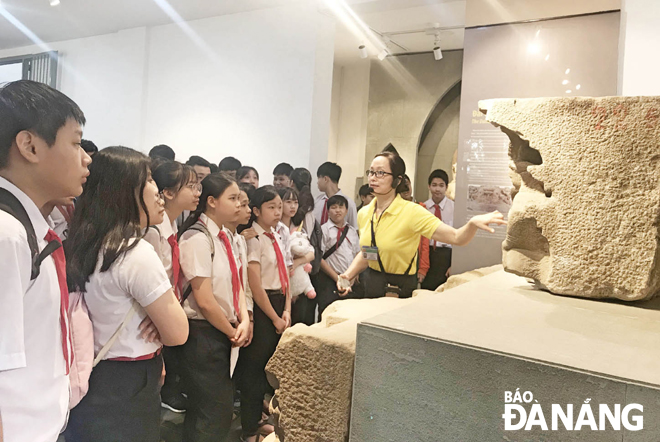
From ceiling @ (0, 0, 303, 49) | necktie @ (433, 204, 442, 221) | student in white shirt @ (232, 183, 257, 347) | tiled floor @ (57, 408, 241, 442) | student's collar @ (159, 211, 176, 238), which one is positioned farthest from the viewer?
ceiling @ (0, 0, 303, 49)

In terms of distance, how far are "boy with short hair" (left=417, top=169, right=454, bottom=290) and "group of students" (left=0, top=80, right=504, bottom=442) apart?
1.67 m

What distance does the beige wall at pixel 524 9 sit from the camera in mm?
3277

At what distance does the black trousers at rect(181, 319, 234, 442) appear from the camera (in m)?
2.33

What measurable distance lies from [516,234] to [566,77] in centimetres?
190

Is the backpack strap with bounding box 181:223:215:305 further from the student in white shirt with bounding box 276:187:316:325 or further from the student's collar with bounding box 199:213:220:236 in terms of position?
the student in white shirt with bounding box 276:187:316:325

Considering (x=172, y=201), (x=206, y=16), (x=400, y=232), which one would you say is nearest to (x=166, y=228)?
(x=172, y=201)

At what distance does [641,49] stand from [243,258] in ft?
9.17

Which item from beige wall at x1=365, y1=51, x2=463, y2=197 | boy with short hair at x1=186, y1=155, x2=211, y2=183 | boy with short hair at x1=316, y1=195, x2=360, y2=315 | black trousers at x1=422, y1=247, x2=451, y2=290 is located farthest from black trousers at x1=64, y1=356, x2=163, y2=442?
beige wall at x1=365, y1=51, x2=463, y2=197

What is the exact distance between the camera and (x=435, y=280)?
512cm

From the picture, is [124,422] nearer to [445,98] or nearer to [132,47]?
[132,47]

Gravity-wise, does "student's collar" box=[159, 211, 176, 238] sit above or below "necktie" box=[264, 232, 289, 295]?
above

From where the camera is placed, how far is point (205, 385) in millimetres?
2334

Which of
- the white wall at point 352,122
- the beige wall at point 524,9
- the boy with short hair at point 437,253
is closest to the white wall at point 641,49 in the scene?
the beige wall at point 524,9

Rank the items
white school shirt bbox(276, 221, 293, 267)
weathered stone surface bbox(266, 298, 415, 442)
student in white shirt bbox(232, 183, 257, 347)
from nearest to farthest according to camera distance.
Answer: weathered stone surface bbox(266, 298, 415, 442) → student in white shirt bbox(232, 183, 257, 347) → white school shirt bbox(276, 221, 293, 267)
